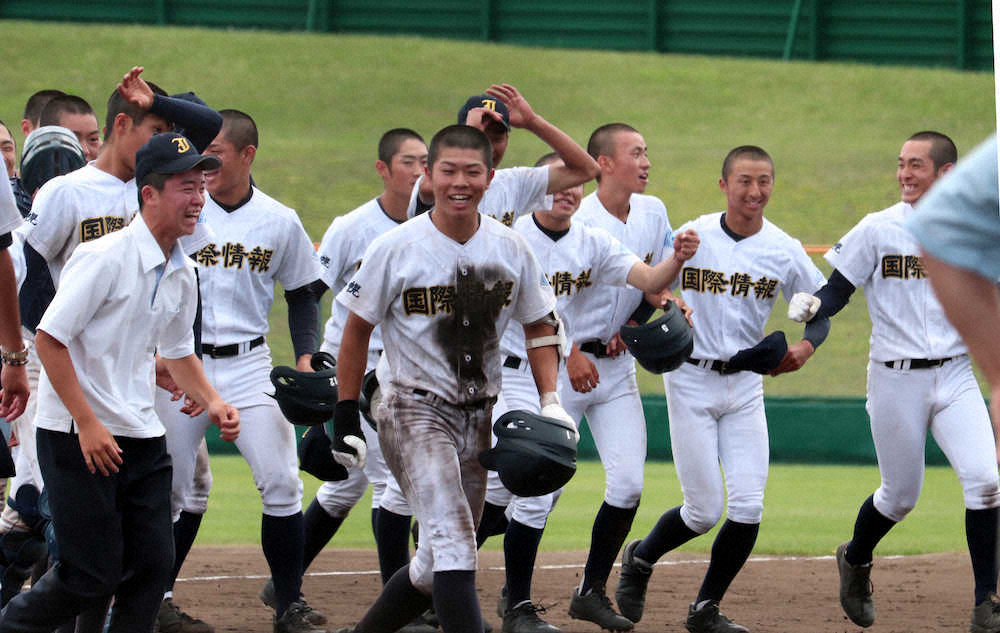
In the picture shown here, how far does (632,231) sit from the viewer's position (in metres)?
8.27

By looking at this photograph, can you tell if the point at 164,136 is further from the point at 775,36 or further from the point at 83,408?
the point at 775,36

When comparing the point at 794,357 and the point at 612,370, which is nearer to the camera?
the point at 794,357

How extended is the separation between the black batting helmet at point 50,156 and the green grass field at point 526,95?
2072 cm

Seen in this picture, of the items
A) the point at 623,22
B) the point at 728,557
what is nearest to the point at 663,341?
the point at 728,557

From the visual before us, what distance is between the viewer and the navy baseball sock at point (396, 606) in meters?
5.58

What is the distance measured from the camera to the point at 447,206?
18.4 feet

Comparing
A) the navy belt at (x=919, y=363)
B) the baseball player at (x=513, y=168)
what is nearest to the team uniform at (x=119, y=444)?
the baseball player at (x=513, y=168)

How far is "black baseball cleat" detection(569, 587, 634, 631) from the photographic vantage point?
24.1 feet

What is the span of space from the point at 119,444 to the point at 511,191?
2.67 metres

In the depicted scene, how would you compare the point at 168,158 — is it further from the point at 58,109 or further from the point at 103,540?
the point at 58,109

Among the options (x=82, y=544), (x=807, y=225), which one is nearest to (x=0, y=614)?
(x=82, y=544)

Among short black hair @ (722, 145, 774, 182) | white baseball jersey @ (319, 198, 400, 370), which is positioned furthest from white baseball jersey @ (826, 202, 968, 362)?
white baseball jersey @ (319, 198, 400, 370)

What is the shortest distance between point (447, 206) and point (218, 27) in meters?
33.9

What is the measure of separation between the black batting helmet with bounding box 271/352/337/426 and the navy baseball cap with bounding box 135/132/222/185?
59.0 inches
